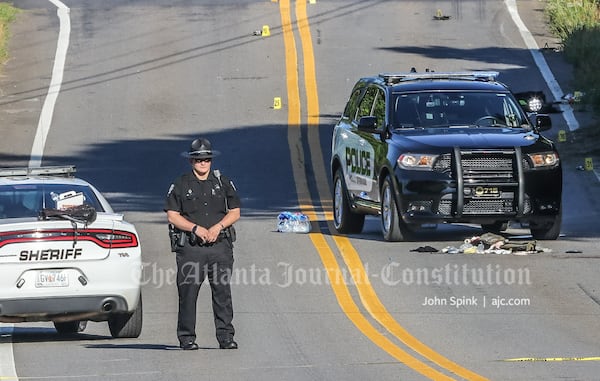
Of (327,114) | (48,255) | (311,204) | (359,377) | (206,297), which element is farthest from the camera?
(327,114)

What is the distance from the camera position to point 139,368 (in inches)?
461

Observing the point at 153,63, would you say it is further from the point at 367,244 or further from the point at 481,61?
→ the point at 367,244

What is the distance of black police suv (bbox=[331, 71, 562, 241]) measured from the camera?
1866cm

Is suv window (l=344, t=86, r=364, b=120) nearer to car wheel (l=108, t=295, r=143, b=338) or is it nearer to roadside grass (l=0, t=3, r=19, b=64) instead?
car wheel (l=108, t=295, r=143, b=338)

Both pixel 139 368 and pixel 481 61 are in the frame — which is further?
pixel 481 61

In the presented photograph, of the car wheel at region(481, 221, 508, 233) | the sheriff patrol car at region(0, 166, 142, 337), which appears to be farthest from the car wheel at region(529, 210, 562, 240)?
the sheriff patrol car at region(0, 166, 142, 337)

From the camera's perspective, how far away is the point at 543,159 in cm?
1889

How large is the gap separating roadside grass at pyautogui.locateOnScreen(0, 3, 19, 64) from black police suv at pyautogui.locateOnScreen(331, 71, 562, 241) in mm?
19417

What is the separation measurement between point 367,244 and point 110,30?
23.2m

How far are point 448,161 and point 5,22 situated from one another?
25.2m

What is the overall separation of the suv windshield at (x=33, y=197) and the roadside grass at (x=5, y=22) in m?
24.7

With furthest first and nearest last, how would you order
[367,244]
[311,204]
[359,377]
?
1. [311,204]
2. [367,244]
3. [359,377]

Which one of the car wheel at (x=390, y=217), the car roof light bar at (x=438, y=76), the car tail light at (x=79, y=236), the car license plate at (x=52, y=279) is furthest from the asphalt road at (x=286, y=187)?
the car roof light bar at (x=438, y=76)

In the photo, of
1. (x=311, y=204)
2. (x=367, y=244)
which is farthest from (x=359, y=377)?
(x=311, y=204)
